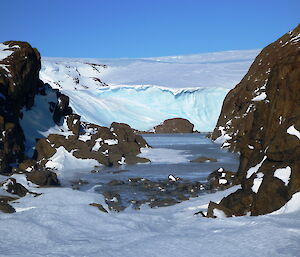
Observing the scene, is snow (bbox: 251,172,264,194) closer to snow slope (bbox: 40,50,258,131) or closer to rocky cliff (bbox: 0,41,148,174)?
rocky cliff (bbox: 0,41,148,174)

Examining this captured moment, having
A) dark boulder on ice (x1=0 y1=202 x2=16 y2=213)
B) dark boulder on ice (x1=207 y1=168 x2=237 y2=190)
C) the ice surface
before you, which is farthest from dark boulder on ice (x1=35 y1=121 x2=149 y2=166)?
dark boulder on ice (x1=0 y1=202 x2=16 y2=213)

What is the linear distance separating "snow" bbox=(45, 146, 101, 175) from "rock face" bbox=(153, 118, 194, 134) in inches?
1915

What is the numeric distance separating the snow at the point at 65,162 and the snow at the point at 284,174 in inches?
639

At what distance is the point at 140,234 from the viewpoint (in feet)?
24.2

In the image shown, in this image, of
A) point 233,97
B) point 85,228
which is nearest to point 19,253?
point 85,228

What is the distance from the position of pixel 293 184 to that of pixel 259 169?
1993 millimetres

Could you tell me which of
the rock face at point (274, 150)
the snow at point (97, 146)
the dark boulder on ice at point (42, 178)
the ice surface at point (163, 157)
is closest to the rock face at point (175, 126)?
the ice surface at point (163, 157)

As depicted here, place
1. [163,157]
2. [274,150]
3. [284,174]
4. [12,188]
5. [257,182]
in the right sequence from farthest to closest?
[163,157], [12,188], [257,182], [274,150], [284,174]

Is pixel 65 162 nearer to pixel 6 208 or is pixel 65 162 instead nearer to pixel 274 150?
pixel 6 208

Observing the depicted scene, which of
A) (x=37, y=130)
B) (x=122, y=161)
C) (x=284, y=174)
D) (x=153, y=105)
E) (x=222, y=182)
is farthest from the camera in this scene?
(x=153, y=105)

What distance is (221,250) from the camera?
5816 mm

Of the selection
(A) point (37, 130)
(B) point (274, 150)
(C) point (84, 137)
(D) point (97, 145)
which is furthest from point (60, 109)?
(B) point (274, 150)

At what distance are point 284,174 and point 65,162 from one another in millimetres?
17176

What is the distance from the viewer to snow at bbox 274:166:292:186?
334 inches
